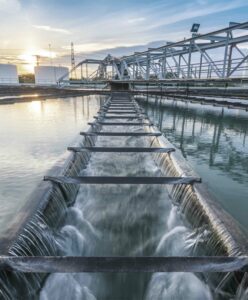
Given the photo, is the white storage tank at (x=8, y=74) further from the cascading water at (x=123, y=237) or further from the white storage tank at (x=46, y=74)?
the cascading water at (x=123, y=237)

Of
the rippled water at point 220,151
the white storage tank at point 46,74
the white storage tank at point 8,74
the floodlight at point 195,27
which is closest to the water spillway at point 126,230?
the rippled water at point 220,151

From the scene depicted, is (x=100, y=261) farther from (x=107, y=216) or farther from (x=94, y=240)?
(x=107, y=216)

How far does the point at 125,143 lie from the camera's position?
653 centimetres

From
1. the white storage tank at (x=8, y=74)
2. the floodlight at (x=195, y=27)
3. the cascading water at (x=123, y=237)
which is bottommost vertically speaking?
the cascading water at (x=123, y=237)

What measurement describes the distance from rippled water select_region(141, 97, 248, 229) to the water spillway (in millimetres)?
640

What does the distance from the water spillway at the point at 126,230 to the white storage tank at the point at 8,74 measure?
3843 centimetres

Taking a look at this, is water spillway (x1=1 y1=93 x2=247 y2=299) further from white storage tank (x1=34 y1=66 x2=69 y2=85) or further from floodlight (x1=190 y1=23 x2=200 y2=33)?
white storage tank (x1=34 y1=66 x2=69 y2=85)

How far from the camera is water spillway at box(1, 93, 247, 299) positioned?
6.01ft

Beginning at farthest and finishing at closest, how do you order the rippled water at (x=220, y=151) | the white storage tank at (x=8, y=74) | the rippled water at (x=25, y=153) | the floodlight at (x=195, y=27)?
1. the white storage tank at (x=8, y=74)
2. the floodlight at (x=195, y=27)
3. the rippled water at (x=220, y=151)
4. the rippled water at (x=25, y=153)

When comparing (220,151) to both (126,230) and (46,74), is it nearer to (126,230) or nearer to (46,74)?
(126,230)

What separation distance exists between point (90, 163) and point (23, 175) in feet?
4.45

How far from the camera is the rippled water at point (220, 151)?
3.31 m

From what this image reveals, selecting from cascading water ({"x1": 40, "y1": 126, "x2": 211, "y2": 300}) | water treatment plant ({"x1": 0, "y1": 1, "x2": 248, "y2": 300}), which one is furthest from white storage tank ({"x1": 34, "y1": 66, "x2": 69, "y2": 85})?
cascading water ({"x1": 40, "y1": 126, "x2": 211, "y2": 300})

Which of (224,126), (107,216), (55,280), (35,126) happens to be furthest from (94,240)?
(224,126)
